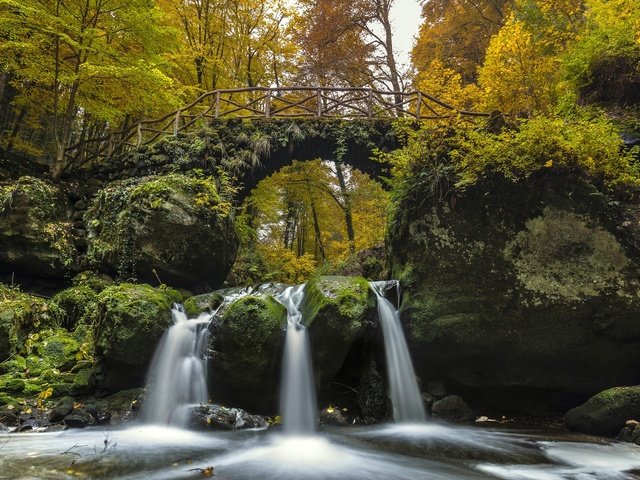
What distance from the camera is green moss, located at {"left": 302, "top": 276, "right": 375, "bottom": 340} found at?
639 cm

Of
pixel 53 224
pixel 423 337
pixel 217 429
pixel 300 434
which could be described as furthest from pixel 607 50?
pixel 53 224

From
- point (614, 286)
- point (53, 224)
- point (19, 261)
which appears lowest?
point (614, 286)

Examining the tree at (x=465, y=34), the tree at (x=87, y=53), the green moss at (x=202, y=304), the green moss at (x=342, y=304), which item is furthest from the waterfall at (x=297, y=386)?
the tree at (x=465, y=34)

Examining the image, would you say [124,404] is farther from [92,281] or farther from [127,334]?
[92,281]

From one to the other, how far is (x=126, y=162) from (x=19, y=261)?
3818 millimetres

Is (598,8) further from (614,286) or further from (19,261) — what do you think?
(19,261)

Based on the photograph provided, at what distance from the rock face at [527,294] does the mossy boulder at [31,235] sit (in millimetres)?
7460

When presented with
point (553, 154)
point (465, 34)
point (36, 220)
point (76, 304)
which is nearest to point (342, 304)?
point (553, 154)

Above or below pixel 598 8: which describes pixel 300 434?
below

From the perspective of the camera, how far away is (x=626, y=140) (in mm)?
8180

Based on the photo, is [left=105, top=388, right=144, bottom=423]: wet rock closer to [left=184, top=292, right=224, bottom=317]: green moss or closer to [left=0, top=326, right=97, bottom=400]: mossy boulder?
[left=0, top=326, right=97, bottom=400]: mossy boulder

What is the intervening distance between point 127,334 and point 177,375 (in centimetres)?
99

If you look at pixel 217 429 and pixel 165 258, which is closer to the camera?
pixel 217 429

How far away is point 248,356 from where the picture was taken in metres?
6.26
